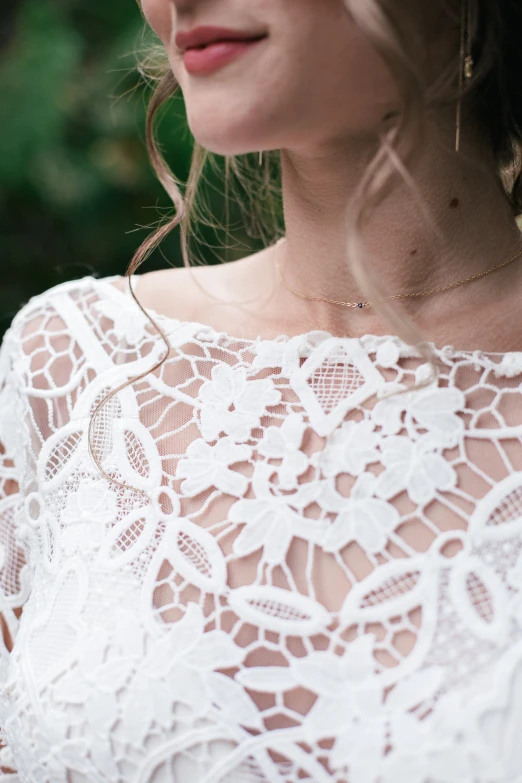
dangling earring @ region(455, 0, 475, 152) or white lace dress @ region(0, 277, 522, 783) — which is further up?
dangling earring @ region(455, 0, 475, 152)

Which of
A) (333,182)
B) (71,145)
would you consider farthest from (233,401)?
(71,145)

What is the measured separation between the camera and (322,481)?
1319 mm

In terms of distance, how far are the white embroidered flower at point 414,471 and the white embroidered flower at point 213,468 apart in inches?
8.2

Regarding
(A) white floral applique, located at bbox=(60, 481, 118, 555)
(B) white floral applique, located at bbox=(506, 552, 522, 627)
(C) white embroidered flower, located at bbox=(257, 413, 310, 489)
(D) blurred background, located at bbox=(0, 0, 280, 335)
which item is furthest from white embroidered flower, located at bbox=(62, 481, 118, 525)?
(D) blurred background, located at bbox=(0, 0, 280, 335)

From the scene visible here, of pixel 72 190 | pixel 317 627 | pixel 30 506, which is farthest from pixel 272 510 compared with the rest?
pixel 72 190

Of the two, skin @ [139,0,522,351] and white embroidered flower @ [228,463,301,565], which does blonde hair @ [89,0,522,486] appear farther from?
white embroidered flower @ [228,463,301,565]

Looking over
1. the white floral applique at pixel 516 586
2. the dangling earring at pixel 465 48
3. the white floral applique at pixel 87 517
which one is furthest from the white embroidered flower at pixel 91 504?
the dangling earring at pixel 465 48

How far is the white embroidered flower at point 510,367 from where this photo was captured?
1.36 m

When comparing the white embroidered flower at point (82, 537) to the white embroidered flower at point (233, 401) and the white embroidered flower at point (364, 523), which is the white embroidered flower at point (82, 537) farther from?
the white embroidered flower at point (364, 523)

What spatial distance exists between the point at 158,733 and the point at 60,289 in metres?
0.86

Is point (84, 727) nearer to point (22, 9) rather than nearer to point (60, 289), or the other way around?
point (60, 289)

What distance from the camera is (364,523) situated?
50.1 inches

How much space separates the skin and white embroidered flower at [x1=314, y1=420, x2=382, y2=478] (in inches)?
7.8

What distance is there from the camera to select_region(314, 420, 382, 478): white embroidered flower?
1.32 m
